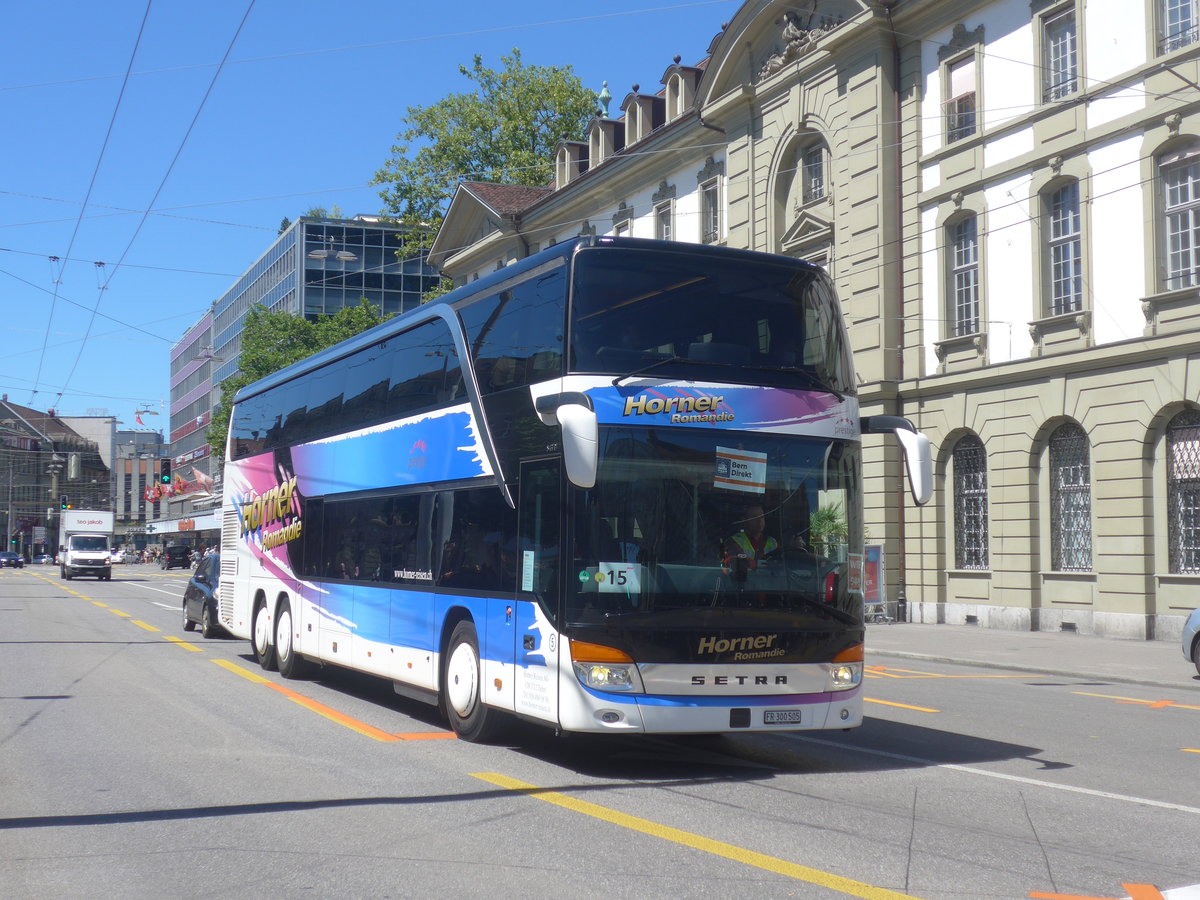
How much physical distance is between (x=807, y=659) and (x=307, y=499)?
832 centimetres

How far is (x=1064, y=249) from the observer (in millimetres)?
25031

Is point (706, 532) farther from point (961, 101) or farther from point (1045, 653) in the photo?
point (961, 101)

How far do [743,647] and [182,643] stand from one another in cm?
1564

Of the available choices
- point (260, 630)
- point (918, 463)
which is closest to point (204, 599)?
point (260, 630)

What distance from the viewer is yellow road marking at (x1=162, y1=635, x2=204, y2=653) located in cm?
2098

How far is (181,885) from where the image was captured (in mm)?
6047

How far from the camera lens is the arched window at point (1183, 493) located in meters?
22.3

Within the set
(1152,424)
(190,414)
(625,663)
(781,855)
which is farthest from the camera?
(190,414)

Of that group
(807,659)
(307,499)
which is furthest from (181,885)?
(307,499)

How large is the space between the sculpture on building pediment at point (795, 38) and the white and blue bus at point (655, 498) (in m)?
22.7

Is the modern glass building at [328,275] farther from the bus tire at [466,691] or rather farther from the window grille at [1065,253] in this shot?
the bus tire at [466,691]

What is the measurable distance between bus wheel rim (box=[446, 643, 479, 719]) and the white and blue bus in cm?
3

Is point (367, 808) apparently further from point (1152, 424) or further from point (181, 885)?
point (1152, 424)

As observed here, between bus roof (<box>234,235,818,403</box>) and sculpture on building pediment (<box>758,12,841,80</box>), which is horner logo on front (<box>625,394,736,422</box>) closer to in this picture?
bus roof (<box>234,235,818,403</box>)
